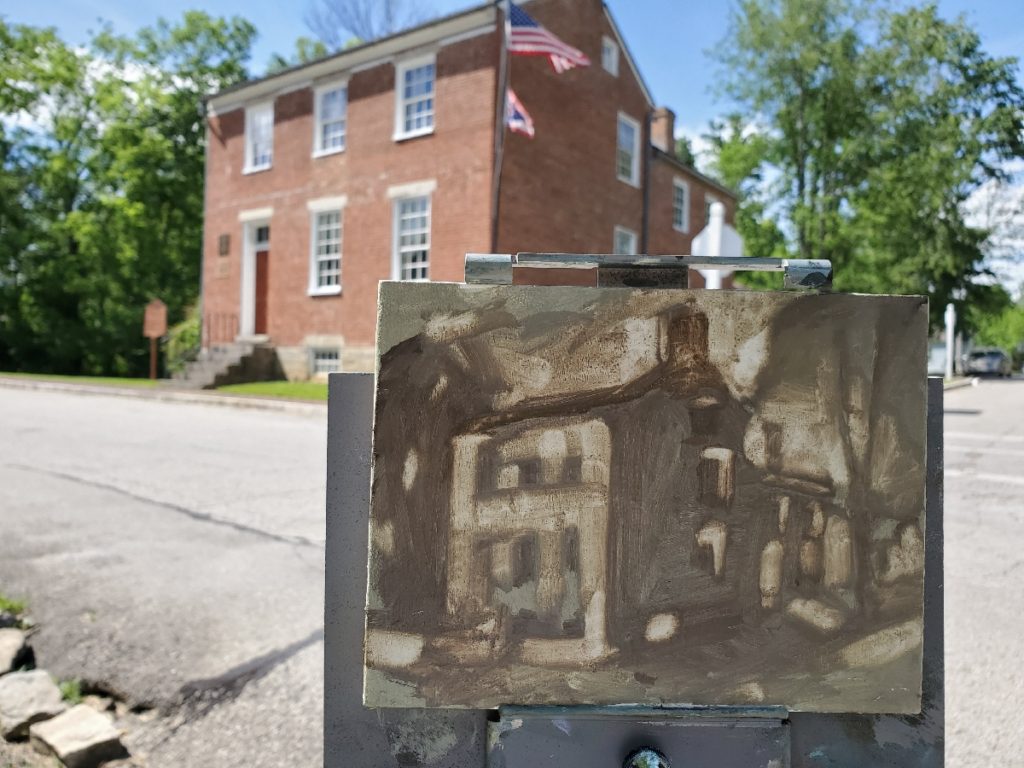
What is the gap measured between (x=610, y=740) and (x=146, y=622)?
107 inches

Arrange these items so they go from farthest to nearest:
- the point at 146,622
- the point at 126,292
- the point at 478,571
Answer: the point at 126,292
the point at 146,622
the point at 478,571

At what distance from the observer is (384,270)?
18516 mm

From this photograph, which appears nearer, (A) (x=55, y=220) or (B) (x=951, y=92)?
(B) (x=951, y=92)

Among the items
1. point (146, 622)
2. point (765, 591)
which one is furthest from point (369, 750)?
point (146, 622)

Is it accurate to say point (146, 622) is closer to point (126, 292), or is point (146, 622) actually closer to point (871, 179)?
point (871, 179)

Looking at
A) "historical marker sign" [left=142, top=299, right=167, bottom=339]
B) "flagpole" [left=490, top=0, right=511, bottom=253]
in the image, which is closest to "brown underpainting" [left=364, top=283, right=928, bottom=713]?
"flagpole" [left=490, top=0, right=511, bottom=253]

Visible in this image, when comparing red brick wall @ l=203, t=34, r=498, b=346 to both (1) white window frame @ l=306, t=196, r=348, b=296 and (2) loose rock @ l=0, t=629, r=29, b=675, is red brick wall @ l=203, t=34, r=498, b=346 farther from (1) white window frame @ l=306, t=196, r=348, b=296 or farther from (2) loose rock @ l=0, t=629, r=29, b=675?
(2) loose rock @ l=0, t=629, r=29, b=675

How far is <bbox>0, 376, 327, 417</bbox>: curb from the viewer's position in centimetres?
1407

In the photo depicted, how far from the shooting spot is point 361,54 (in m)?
18.5

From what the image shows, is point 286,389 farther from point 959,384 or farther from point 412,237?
point 959,384

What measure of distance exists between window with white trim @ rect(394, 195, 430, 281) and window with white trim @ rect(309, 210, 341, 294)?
6.43 feet

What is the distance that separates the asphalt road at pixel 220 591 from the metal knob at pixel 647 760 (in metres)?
1.37

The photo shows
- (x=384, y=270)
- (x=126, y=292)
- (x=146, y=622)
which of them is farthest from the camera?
(x=126, y=292)

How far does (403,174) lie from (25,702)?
16.6m
